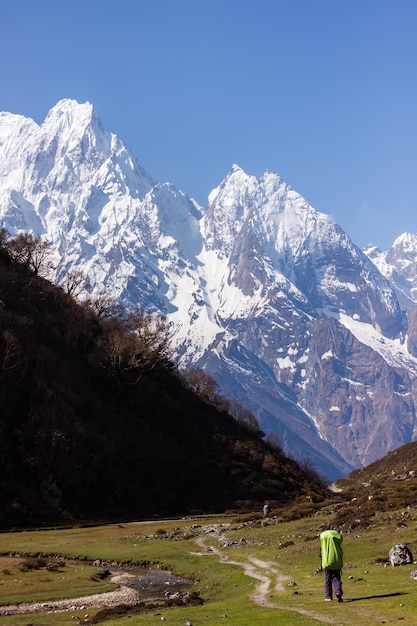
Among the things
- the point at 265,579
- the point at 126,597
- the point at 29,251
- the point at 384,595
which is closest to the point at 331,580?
the point at 384,595

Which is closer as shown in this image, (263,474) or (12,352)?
(12,352)

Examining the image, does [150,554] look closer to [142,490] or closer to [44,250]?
[142,490]

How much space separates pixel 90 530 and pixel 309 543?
37745 mm

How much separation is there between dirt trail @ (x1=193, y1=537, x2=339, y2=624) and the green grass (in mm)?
62

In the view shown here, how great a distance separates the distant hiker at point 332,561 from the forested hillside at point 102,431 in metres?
62.4

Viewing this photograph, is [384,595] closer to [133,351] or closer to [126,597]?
[126,597]

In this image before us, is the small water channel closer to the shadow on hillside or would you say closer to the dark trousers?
the dark trousers

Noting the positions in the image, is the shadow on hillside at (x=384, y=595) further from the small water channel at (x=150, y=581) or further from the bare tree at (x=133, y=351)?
the bare tree at (x=133, y=351)

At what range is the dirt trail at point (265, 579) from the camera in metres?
26.2

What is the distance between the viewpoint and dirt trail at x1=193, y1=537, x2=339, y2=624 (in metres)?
26.2

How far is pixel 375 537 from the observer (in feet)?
145

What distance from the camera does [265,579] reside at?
37.5m

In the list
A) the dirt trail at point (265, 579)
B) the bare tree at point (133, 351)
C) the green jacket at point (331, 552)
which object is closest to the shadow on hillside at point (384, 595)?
the green jacket at point (331, 552)

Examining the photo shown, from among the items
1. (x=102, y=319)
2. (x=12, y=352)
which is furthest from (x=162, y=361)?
(x=12, y=352)
